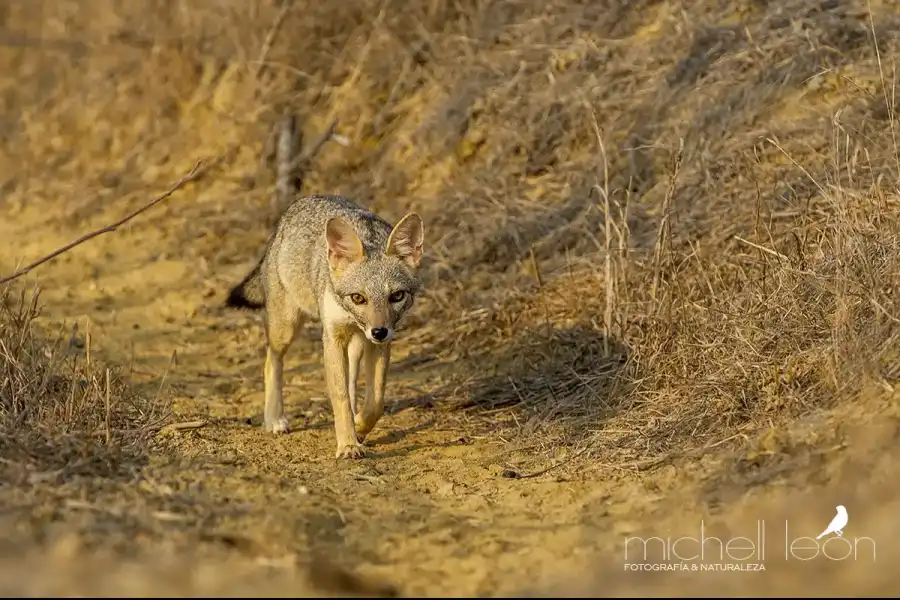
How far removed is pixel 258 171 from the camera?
12.2 meters

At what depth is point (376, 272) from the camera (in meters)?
6.91

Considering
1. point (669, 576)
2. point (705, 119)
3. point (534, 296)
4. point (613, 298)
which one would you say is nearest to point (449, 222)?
point (534, 296)

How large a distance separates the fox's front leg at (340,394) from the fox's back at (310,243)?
0.34m

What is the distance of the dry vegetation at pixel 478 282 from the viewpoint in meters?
4.77

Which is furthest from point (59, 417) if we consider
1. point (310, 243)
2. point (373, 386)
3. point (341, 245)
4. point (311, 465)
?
point (310, 243)

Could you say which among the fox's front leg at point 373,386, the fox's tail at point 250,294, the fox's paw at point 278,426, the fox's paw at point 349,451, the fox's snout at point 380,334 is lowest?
the fox's paw at point 278,426

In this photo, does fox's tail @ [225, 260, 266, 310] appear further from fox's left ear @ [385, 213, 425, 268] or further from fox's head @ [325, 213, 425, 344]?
fox's left ear @ [385, 213, 425, 268]

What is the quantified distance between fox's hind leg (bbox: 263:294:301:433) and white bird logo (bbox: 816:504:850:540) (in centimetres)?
425

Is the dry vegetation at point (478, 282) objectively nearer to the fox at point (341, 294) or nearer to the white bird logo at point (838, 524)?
the white bird logo at point (838, 524)

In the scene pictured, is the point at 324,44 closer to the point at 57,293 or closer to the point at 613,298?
the point at 57,293

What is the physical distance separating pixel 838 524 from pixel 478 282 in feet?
18.1

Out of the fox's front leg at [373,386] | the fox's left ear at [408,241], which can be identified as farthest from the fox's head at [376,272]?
the fox's front leg at [373,386]

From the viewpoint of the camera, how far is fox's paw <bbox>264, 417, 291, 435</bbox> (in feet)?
25.2

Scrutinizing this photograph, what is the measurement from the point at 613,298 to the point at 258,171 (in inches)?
228
